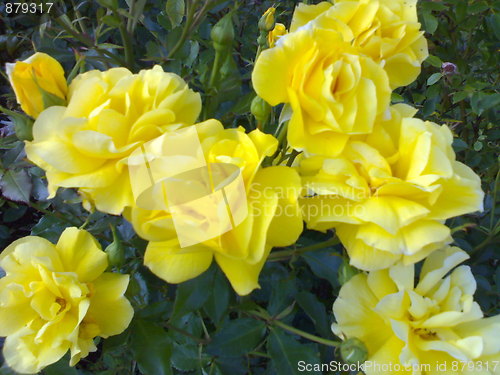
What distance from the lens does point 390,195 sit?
24.2 inches

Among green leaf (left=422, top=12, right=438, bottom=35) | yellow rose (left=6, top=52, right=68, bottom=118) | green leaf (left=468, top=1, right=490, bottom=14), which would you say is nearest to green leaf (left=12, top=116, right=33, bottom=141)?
yellow rose (left=6, top=52, right=68, bottom=118)

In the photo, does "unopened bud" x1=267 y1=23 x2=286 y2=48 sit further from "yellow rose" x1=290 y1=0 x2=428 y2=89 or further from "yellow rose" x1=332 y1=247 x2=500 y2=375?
"yellow rose" x1=332 y1=247 x2=500 y2=375

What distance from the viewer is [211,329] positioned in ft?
3.50

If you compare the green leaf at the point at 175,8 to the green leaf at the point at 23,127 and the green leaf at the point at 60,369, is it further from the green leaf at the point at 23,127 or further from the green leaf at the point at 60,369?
the green leaf at the point at 60,369

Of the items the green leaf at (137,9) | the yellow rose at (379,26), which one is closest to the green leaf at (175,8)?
the green leaf at (137,9)

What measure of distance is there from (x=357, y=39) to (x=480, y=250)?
61cm

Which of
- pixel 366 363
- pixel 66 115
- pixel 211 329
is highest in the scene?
pixel 66 115

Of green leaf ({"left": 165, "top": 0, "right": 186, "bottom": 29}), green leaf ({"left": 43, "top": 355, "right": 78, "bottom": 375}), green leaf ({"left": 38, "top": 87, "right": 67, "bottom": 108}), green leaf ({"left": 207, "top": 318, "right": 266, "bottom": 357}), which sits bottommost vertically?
green leaf ({"left": 43, "top": 355, "right": 78, "bottom": 375})

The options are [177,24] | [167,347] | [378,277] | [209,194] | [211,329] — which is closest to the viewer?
[209,194]

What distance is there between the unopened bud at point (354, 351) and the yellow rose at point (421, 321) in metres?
0.01

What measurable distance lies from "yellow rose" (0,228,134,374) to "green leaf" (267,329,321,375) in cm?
26

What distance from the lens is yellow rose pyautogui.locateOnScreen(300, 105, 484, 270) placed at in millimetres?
577

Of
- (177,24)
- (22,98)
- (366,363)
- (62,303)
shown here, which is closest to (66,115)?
(22,98)

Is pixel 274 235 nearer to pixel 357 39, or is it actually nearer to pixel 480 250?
pixel 357 39
